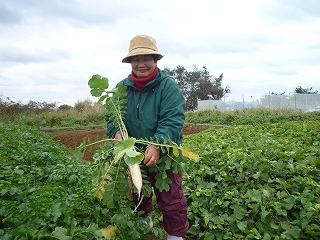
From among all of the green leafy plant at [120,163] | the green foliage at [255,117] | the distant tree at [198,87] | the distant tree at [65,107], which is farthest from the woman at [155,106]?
the distant tree at [198,87]

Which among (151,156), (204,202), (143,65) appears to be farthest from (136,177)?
(204,202)

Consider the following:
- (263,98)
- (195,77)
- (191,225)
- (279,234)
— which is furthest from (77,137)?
(195,77)

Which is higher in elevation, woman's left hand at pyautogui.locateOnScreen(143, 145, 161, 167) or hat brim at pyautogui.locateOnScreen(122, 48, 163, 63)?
hat brim at pyautogui.locateOnScreen(122, 48, 163, 63)

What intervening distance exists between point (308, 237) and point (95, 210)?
5.82ft

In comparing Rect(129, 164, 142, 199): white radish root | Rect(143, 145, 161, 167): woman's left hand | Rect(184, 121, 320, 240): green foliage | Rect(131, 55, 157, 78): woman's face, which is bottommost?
Rect(184, 121, 320, 240): green foliage

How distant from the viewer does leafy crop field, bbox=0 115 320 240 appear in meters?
1.92

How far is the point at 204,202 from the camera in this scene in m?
3.23

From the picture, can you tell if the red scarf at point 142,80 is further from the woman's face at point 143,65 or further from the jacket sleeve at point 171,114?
the jacket sleeve at point 171,114

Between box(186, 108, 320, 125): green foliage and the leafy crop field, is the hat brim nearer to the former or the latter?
the leafy crop field

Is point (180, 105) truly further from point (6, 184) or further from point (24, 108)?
point (24, 108)

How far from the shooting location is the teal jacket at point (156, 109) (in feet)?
7.72

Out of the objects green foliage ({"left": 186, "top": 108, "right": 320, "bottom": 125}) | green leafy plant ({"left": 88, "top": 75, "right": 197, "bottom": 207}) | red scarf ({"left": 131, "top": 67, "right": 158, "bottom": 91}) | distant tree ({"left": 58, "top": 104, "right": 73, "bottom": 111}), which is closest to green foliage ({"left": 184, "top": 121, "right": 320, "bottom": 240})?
green leafy plant ({"left": 88, "top": 75, "right": 197, "bottom": 207})

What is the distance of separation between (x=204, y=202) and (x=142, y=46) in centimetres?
180

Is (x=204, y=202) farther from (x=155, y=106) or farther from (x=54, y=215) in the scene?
(x=54, y=215)
